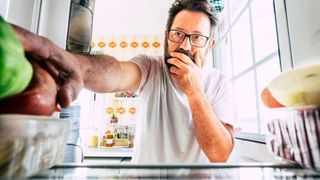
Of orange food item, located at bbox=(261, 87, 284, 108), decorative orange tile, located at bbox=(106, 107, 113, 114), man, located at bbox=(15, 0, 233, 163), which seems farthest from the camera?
decorative orange tile, located at bbox=(106, 107, 113, 114)

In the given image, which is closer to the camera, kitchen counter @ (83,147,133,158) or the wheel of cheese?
the wheel of cheese

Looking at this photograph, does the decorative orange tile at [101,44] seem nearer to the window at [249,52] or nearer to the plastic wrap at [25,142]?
the window at [249,52]

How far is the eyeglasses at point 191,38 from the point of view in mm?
639

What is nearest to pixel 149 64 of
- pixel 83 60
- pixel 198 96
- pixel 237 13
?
pixel 198 96

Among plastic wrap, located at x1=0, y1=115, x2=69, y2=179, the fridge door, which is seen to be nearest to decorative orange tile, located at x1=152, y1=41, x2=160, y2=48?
the fridge door

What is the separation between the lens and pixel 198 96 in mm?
548

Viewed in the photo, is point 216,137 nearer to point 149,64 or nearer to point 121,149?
point 149,64

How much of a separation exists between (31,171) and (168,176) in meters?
0.11

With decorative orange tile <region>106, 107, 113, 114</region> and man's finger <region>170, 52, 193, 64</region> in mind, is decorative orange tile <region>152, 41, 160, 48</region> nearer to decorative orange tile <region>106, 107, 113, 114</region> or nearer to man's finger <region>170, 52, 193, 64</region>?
decorative orange tile <region>106, 107, 113, 114</region>

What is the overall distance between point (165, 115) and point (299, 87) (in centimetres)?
46

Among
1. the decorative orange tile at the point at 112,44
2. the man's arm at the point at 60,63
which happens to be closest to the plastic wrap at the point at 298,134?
the man's arm at the point at 60,63

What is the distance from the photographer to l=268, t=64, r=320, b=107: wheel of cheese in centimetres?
20

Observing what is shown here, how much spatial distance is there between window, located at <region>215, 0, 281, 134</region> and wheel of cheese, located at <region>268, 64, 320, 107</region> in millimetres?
576

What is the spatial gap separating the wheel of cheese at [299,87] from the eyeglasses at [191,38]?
433mm
